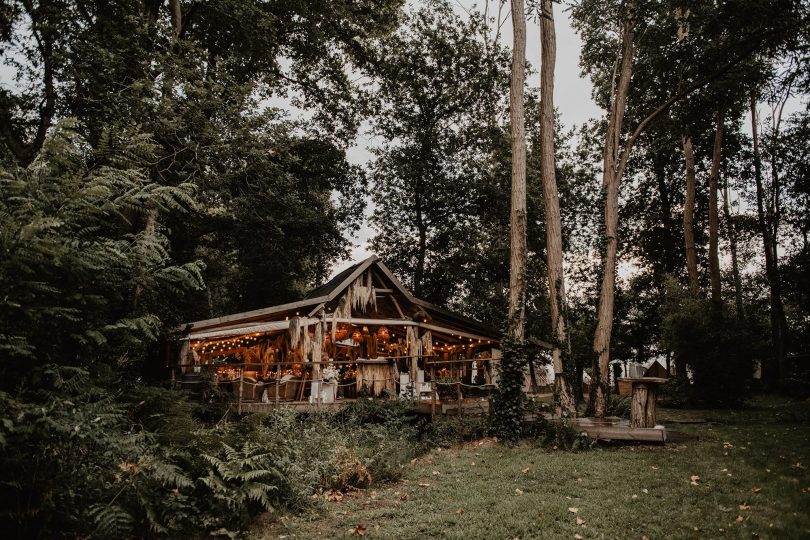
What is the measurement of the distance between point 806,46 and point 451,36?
15.1 meters

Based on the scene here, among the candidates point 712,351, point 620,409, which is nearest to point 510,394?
point 620,409

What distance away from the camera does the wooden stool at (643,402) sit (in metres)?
8.85

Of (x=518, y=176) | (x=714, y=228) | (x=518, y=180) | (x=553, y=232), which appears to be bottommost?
(x=553, y=232)

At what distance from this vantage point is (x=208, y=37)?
16.1 metres

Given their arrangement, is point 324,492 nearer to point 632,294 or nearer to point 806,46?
point 806,46

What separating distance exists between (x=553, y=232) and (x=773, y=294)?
17.0m

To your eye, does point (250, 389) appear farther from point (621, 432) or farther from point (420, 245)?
point (420, 245)

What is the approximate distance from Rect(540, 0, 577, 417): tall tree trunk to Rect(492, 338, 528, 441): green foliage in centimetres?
105

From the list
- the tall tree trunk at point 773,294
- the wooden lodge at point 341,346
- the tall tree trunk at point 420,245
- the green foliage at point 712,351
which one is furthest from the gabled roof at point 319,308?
the tall tree trunk at point 773,294

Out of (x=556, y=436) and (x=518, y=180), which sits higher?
(x=518, y=180)

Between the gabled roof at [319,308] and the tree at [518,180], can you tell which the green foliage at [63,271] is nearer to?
the gabled roof at [319,308]

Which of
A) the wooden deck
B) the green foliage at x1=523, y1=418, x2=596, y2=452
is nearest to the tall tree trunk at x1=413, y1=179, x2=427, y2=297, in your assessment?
the green foliage at x1=523, y1=418, x2=596, y2=452

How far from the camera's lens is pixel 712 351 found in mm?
15195

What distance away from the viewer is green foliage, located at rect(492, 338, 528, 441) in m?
9.91
